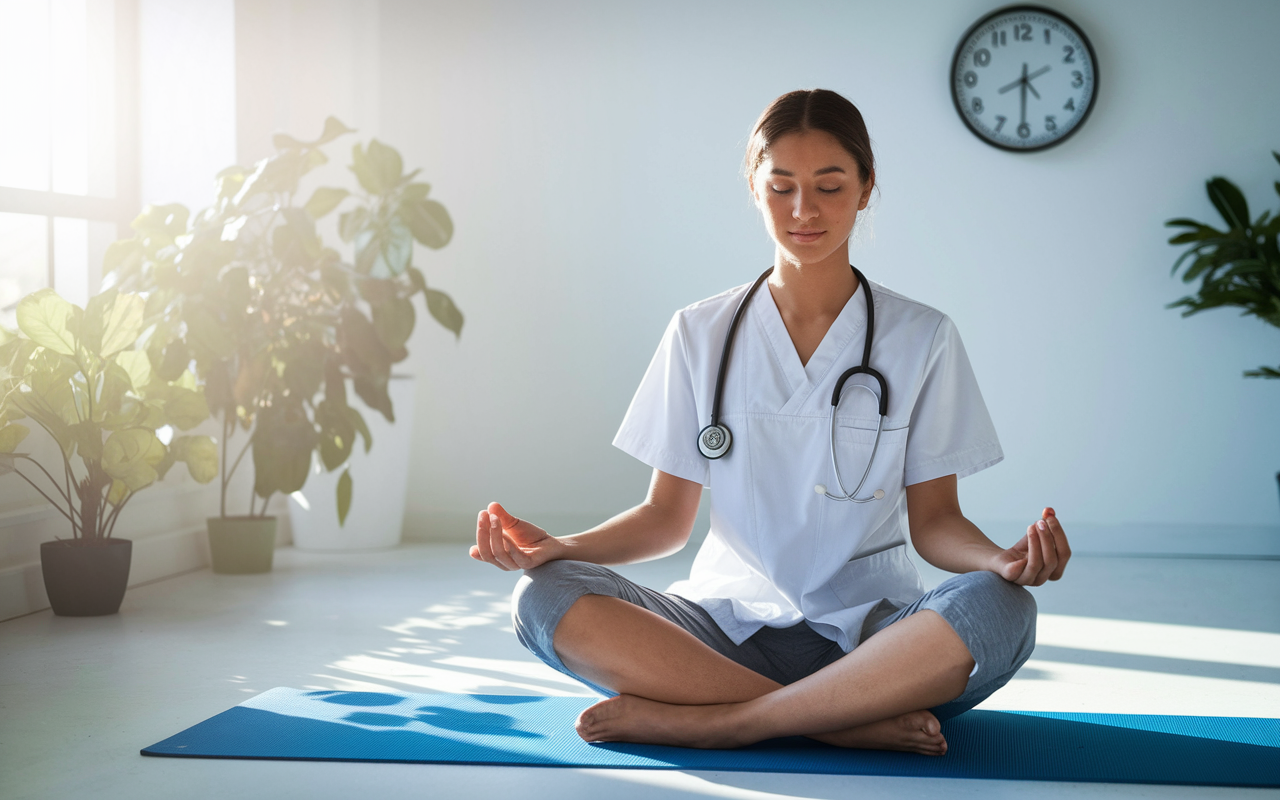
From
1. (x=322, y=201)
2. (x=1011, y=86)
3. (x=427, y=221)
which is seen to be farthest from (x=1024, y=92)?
(x=322, y=201)

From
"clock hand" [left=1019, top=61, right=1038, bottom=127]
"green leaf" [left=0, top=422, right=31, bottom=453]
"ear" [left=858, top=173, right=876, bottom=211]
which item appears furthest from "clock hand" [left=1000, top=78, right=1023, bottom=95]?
"green leaf" [left=0, top=422, right=31, bottom=453]

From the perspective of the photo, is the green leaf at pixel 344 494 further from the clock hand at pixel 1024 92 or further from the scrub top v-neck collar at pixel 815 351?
the clock hand at pixel 1024 92

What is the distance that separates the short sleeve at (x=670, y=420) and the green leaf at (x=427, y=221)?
6.05ft

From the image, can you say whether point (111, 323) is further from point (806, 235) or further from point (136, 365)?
point (806, 235)

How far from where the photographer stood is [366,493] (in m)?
3.78

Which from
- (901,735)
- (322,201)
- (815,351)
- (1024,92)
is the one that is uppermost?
(1024,92)

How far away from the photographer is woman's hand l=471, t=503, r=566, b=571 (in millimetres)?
1436

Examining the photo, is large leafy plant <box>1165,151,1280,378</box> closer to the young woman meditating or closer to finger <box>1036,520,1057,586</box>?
the young woman meditating

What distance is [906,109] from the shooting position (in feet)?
12.9

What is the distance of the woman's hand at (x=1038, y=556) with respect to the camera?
52.3 inches

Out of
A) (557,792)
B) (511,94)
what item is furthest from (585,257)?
(557,792)

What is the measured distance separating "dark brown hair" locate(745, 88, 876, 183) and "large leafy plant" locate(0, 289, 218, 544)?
1701 millimetres

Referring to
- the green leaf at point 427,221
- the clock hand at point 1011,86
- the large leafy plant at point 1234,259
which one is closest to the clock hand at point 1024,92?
the clock hand at point 1011,86

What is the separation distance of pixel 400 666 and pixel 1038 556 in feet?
4.25
